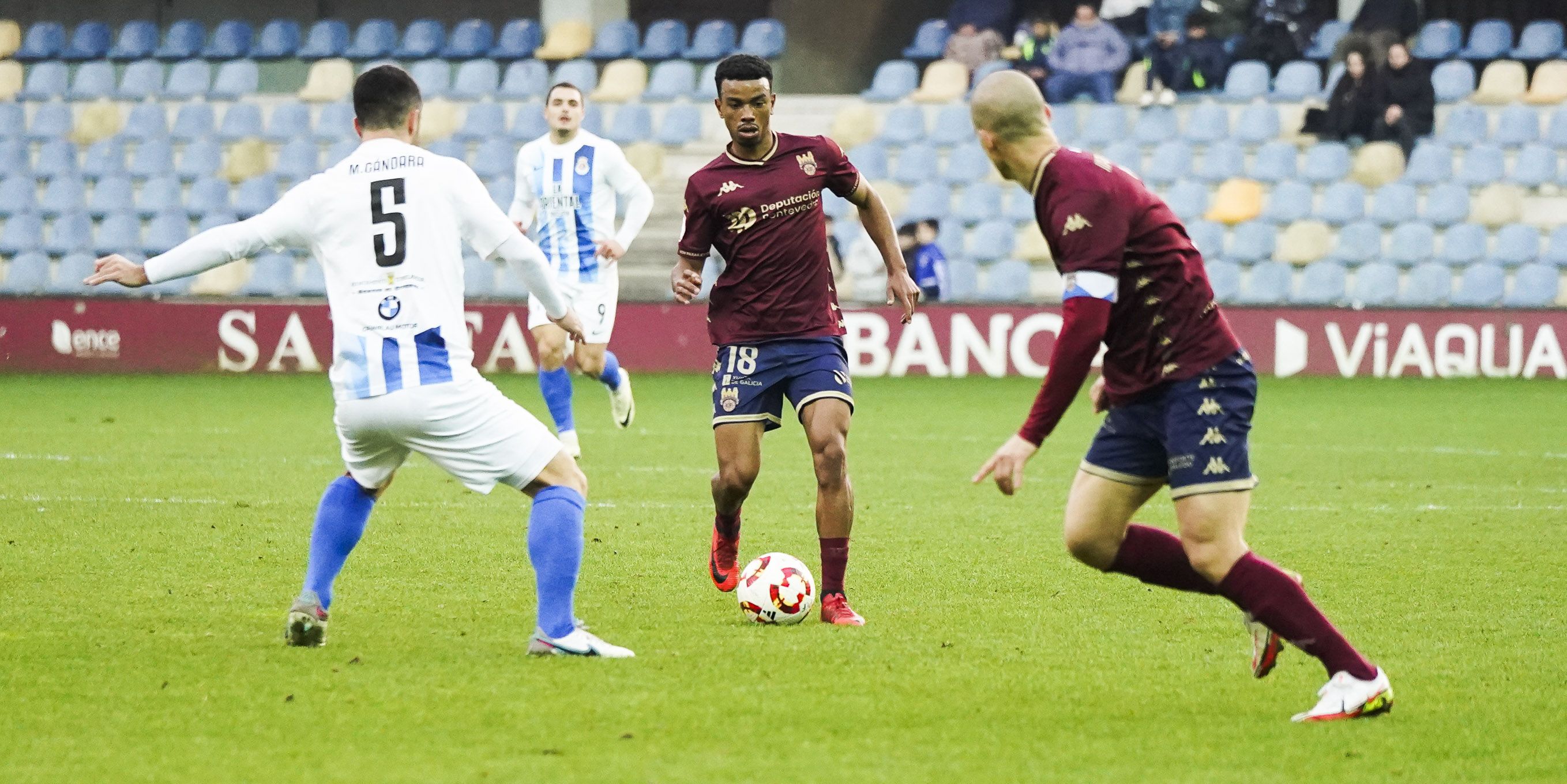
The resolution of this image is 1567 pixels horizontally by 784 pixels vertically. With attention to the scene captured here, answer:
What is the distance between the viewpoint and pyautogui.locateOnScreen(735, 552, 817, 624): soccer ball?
6215 mm

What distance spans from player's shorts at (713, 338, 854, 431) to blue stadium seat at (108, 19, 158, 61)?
1915 centimetres

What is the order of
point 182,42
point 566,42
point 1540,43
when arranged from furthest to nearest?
point 182,42 → point 566,42 → point 1540,43

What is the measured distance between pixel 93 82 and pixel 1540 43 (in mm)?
17649

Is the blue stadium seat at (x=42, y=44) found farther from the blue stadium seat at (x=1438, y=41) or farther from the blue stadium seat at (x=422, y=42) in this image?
the blue stadium seat at (x=1438, y=41)

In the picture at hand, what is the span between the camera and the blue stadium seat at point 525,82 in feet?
73.2

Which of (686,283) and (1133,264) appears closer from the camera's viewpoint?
(1133,264)

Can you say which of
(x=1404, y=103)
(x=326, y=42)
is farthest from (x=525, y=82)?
(x=1404, y=103)

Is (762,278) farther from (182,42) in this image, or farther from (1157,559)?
(182,42)

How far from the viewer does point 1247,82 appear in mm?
21250

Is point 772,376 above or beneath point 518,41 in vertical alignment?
beneath

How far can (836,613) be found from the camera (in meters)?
6.29

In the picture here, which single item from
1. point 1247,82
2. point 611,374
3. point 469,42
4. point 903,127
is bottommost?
point 611,374

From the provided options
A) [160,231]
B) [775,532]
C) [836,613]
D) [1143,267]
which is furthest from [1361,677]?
[160,231]

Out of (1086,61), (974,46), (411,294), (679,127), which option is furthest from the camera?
(974,46)
